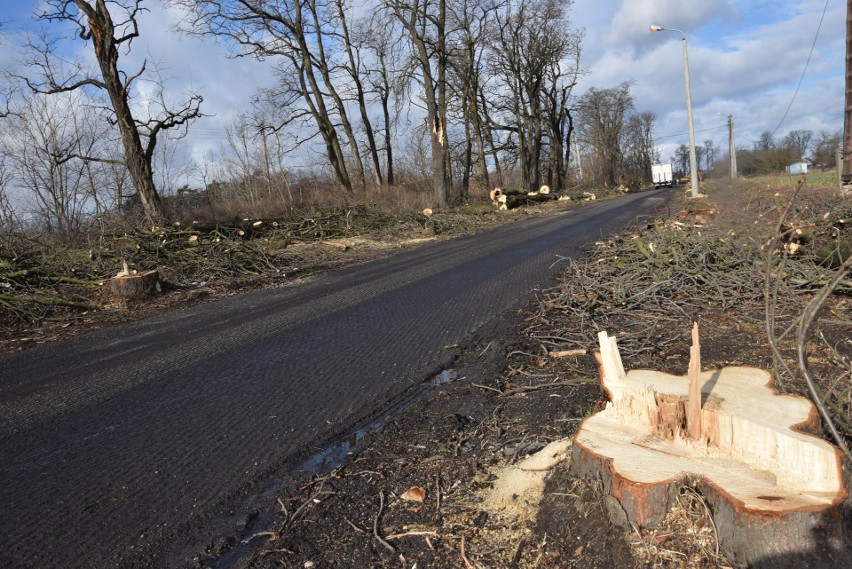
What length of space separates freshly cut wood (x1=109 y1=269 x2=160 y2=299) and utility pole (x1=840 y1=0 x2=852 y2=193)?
13589 millimetres

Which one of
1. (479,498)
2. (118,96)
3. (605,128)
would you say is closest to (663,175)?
(605,128)

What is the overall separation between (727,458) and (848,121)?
561 inches

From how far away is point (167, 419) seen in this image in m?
3.43

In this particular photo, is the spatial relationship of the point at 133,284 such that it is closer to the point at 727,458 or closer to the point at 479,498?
the point at 479,498

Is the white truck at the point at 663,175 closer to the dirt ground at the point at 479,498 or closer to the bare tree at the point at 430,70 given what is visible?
the bare tree at the point at 430,70

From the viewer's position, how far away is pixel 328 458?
2.79 m

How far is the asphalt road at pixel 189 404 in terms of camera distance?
2305 mm

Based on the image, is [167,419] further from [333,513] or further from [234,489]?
[333,513]

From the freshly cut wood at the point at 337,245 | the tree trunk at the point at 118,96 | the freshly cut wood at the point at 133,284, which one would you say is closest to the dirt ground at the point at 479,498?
the freshly cut wood at the point at 133,284

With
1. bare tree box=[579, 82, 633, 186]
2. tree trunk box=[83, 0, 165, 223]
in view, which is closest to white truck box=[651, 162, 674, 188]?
bare tree box=[579, 82, 633, 186]

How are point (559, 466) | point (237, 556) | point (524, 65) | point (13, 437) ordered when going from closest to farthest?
point (237, 556)
point (559, 466)
point (13, 437)
point (524, 65)

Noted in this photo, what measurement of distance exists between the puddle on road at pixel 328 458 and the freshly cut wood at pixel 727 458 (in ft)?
4.06

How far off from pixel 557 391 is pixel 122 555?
7.77ft

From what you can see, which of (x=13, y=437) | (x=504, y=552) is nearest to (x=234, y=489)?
(x=504, y=552)
